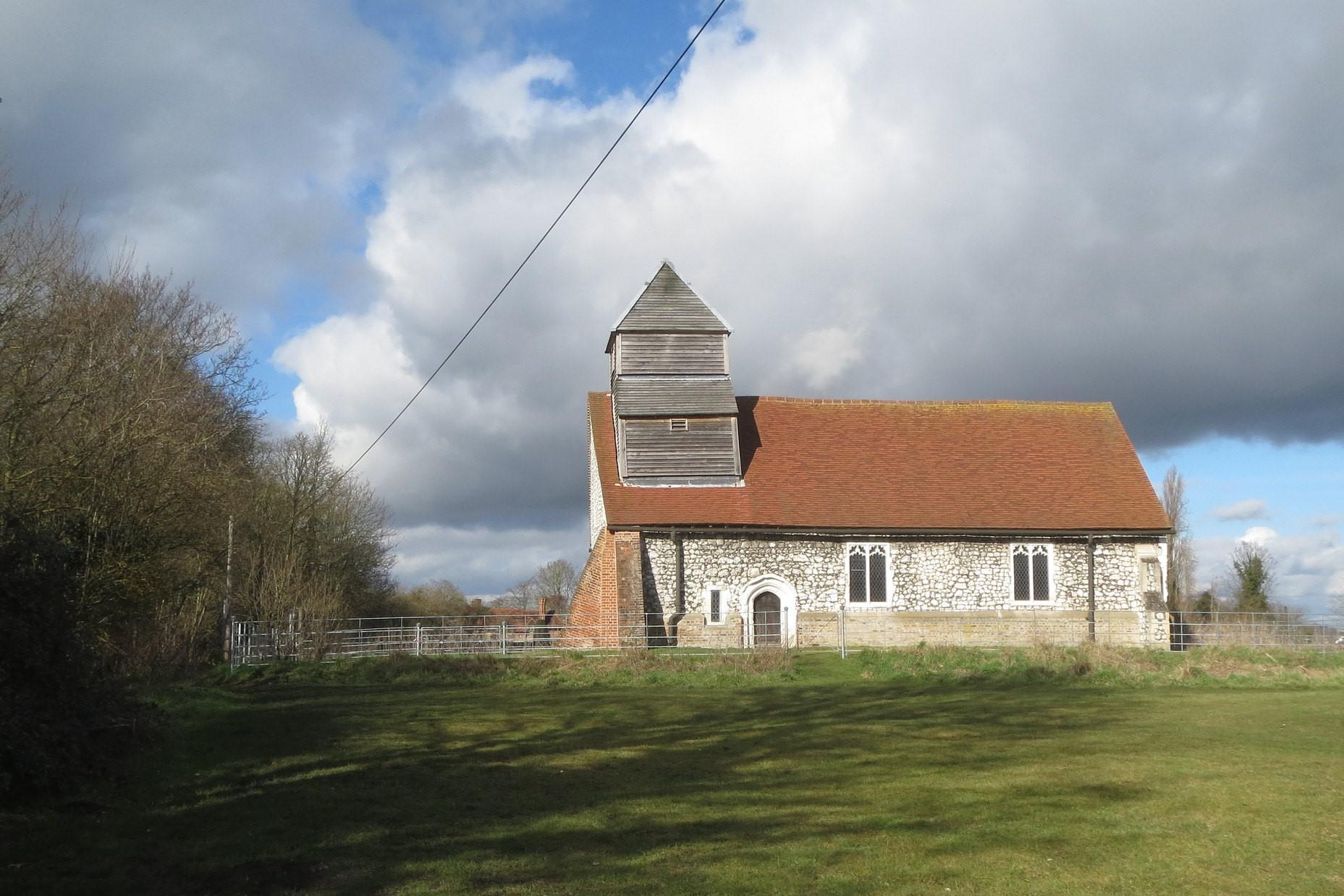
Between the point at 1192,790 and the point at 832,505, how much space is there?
73.7 ft

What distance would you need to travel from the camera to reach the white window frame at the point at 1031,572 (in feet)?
112

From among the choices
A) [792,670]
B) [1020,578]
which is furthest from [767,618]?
[792,670]

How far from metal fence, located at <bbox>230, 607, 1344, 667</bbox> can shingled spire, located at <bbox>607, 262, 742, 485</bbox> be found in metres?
4.90

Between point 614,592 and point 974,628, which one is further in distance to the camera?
point 974,628

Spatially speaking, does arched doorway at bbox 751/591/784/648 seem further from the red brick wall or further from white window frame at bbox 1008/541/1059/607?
white window frame at bbox 1008/541/1059/607

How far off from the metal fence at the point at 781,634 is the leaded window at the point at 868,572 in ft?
1.51

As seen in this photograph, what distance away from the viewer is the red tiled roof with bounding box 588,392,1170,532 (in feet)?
109

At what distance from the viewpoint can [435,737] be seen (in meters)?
14.9

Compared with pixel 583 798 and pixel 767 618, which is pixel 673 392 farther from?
pixel 583 798

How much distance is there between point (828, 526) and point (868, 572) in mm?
2030

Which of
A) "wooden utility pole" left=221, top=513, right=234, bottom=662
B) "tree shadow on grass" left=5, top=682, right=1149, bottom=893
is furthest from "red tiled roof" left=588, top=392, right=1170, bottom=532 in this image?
"tree shadow on grass" left=5, top=682, right=1149, bottom=893

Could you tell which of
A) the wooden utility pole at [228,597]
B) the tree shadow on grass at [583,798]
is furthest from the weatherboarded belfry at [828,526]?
the tree shadow on grass at [583,798]

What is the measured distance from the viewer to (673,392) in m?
34.9

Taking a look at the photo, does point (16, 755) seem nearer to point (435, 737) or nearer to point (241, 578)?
point (435, 737)
